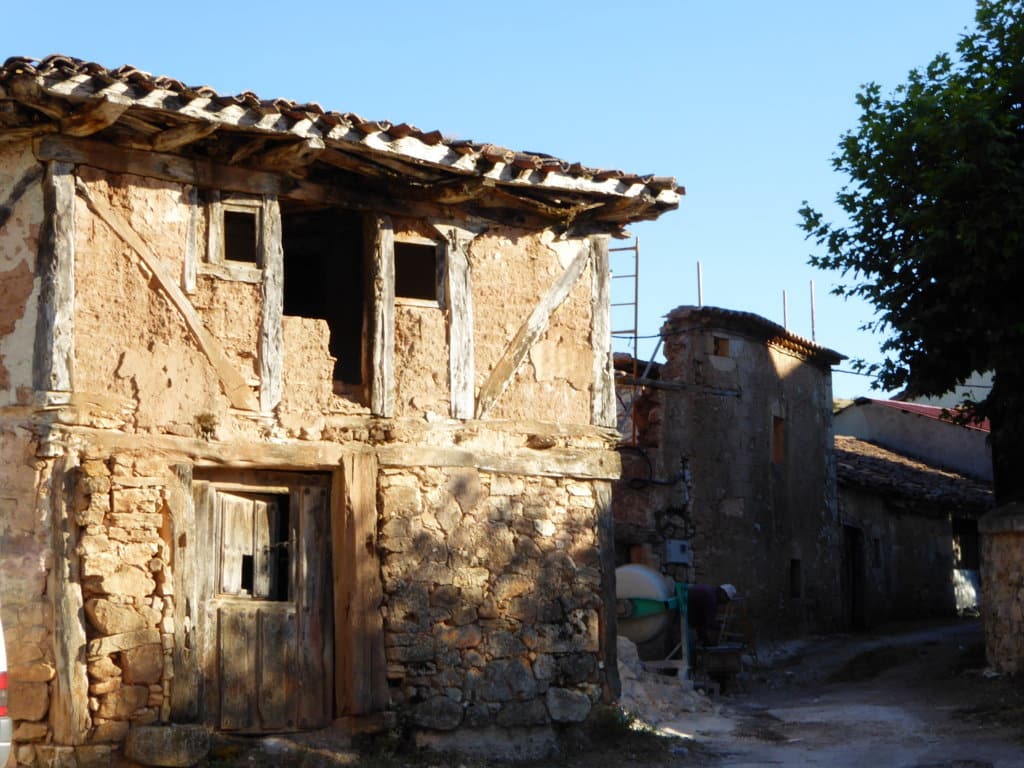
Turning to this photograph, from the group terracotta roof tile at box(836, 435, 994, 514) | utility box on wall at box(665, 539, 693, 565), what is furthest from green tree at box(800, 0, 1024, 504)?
terracotta roof tile at box(836, 435, 994, 514)

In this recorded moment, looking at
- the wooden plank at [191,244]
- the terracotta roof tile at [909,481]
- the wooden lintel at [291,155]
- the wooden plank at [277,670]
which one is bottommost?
the wooden plank at [277,670]

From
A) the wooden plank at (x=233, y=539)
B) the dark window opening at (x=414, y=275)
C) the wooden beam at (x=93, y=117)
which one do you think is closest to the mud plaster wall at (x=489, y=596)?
the wooden plank at (x=233, y=539)

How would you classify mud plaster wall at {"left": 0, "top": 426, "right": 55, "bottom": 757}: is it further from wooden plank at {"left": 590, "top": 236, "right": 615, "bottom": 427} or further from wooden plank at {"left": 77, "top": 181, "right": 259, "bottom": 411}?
wooden plank at {"left": 590, "top": 236, "right": 615, "bottom": 427}

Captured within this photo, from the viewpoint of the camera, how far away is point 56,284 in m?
9.41

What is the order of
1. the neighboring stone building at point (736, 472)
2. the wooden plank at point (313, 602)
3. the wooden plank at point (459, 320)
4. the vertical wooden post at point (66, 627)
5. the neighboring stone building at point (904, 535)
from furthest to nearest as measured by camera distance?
the neighboring stone building at point (904, 535) → the neighboring stone building at point (736, 472) → the wooden plank at point (459, 320) → the wooden plank at point (313, 602) → the vertical wooden post at point (66, 627)

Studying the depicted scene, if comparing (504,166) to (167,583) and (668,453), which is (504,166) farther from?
(668,453)

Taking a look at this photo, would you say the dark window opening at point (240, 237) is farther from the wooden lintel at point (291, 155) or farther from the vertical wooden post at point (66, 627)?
the vertical wooden post at point (66, 627)

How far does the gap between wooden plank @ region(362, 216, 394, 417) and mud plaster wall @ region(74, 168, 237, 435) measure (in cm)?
114

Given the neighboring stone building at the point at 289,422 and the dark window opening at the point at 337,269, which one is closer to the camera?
the neighboring stone building at the point at 289,422

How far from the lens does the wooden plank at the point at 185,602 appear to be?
9.51 m

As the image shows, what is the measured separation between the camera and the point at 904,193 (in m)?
16.5

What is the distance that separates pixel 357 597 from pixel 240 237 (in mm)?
3037

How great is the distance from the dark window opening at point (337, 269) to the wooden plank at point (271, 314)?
132 centimetres

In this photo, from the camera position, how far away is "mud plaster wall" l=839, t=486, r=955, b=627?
81.1 ft
